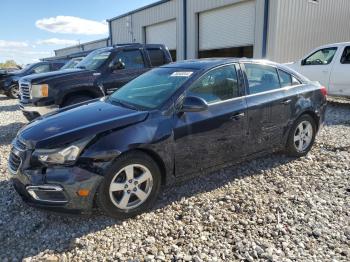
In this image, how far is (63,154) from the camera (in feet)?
9.68

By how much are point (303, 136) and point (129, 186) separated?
3094 mm

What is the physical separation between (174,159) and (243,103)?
1.25m

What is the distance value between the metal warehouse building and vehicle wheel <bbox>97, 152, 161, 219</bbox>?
1057cm

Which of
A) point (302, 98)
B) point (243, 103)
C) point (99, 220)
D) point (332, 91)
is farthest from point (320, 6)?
point (99, 220)

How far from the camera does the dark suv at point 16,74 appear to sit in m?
13.6

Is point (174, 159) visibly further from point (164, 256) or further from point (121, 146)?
point (164, 256)

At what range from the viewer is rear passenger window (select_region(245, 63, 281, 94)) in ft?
13.9

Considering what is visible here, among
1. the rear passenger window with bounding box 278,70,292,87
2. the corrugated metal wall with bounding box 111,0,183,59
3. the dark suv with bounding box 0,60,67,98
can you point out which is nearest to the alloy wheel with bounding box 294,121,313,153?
the rear passenger window with bounding box 278,70,292,87

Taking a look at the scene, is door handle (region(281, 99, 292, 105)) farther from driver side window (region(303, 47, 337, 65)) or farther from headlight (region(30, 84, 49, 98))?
driver side window (region(303, 47, 337, 65))

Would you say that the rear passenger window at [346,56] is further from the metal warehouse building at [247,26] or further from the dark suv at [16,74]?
the dark suv at [16,74]

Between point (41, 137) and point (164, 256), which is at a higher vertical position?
point (41, 137)

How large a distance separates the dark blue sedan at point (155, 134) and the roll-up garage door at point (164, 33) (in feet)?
44.3

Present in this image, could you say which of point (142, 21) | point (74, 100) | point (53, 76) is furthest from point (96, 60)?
point (142, 21)

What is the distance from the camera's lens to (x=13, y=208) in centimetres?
362
